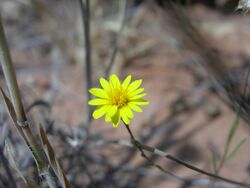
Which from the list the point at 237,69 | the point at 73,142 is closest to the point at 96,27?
the point at 237,69

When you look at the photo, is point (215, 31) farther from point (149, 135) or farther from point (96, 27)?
point (149, 135)

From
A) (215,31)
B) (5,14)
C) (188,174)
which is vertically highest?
(5,14)

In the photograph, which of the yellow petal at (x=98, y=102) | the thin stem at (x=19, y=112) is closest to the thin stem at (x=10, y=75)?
the thin stem at (x=19, y=112)

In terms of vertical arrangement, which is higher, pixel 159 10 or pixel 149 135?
pixel 159 10

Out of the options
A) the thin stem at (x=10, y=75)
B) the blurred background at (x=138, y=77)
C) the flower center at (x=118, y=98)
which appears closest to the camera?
the thin stem at (x=10, y=75)

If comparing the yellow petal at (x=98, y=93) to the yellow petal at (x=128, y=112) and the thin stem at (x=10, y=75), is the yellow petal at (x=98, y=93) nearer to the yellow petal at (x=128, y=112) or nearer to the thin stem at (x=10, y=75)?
the yellow petal at (x=128, y=112)

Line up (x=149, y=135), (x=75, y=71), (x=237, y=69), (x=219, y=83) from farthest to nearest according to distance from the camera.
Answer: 1. (x=75, y=71)
2. (x=237, y=69)
3. (x=149, y=135)
4. (x=219, y=83)

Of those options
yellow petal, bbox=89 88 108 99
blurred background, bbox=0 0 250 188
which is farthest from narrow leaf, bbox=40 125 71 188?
blurred background, bbox=0 0 250 188

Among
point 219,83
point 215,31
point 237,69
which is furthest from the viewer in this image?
point 215,31
